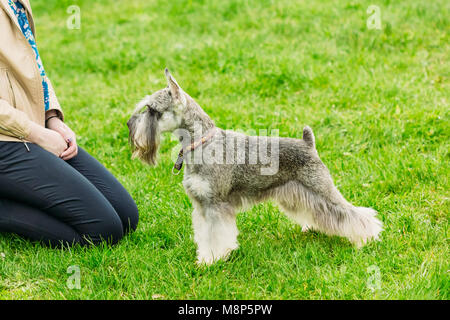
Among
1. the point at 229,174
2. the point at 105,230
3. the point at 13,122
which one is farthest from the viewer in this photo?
the point at 105,230

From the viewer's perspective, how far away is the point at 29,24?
4.53 metres

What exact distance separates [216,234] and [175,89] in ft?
4.09

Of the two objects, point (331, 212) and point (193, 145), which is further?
point (331, 212)

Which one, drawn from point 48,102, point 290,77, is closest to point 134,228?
point 48,102

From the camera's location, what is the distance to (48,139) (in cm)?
428

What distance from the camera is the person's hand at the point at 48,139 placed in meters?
4.18

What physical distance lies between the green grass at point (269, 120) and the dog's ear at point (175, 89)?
51.1 inches
